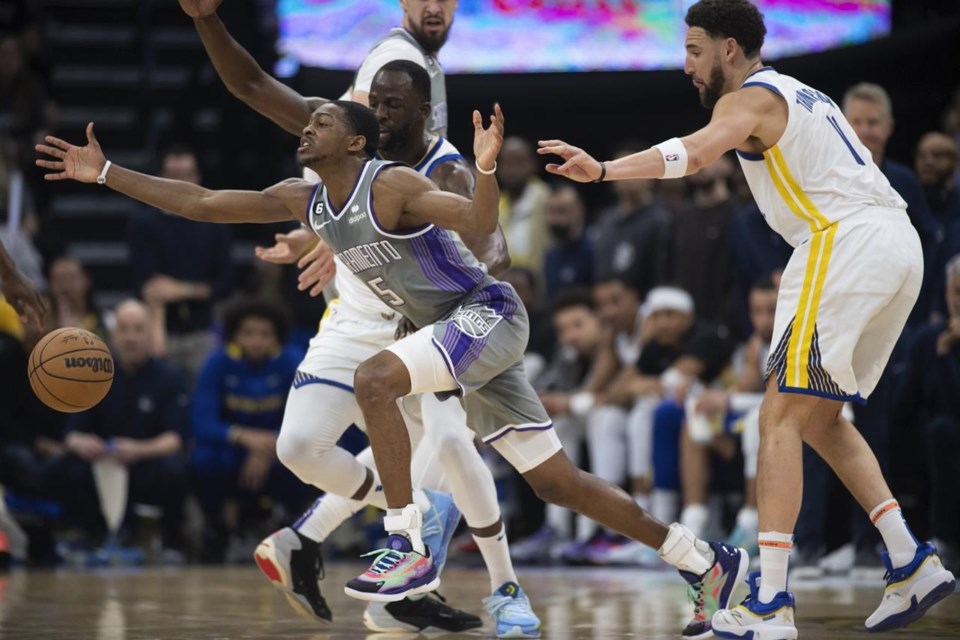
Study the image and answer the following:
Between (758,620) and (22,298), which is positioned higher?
(22,298)

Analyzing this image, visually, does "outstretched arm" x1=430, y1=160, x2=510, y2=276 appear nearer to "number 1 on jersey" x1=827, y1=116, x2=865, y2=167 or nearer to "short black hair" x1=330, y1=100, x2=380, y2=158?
"short black hair" x1=330, y1=100, x2=380, y2=158

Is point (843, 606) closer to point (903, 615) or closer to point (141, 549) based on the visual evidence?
point (903, 615)

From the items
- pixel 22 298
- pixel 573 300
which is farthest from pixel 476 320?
pixel 573 300

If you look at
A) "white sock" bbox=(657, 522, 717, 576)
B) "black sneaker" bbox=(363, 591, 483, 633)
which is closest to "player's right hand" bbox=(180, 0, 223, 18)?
"black sneaker" bbox=(363, 591, 483, 633)

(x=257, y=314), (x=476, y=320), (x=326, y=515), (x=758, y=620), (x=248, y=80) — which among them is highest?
(x=248, y=80)

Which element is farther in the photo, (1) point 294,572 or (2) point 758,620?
(1) point 294,572

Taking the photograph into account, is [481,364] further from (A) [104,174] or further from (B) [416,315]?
(A) [104,174]

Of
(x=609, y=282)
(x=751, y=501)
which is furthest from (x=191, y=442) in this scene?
(x=751, y=501)

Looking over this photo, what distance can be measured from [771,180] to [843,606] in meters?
2.18

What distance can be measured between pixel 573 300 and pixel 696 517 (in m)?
1.93

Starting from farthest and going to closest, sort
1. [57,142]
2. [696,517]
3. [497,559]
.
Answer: [696,517] < [497,559] < [57,142]

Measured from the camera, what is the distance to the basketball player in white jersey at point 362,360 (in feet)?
18.4

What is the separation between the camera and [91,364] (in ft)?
19.5

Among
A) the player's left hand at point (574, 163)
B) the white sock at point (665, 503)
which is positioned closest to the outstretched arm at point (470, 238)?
the player's left hand at point (574, 163)
